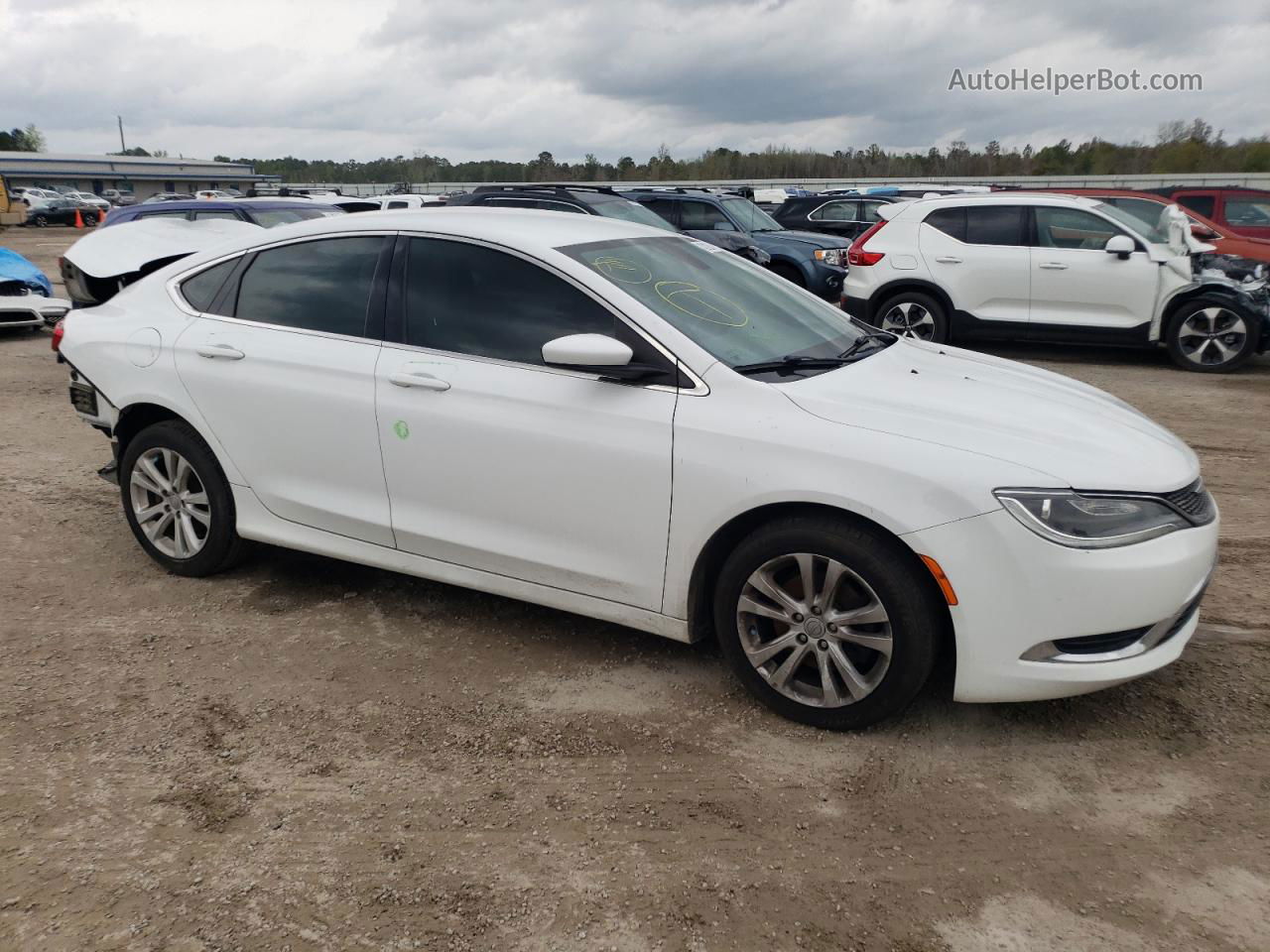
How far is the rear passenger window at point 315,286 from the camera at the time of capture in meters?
4.08

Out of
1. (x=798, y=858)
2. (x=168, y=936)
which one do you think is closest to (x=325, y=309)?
(x=168, y=936)

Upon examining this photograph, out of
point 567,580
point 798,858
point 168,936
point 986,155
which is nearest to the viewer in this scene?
point 168,936

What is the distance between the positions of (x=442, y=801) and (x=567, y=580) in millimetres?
949

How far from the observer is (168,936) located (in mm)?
2457

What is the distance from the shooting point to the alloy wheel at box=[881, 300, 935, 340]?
10602mm

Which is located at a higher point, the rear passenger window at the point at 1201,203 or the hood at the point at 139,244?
the rear passenger window at the point at 1201,203

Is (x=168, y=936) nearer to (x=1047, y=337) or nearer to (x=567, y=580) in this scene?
(x=567, y=580)

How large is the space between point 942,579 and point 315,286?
285cm

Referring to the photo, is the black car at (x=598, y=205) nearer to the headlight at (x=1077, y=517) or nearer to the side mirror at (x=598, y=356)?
the side mirror at (x=598, y=356)

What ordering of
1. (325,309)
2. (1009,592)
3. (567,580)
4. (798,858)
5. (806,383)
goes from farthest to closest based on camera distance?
(325,309)
(567,580)
(806,383)
(1009,592)
(798,858)

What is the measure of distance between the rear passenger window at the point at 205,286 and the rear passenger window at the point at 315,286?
0.14 m

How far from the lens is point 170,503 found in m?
4.58

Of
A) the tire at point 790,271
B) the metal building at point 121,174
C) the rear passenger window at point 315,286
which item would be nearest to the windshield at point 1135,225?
the tire at point 790,271

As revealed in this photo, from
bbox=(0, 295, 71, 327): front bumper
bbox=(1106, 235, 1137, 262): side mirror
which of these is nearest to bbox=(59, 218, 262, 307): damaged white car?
bbox=(0, 295, 71, 327): front bumper
